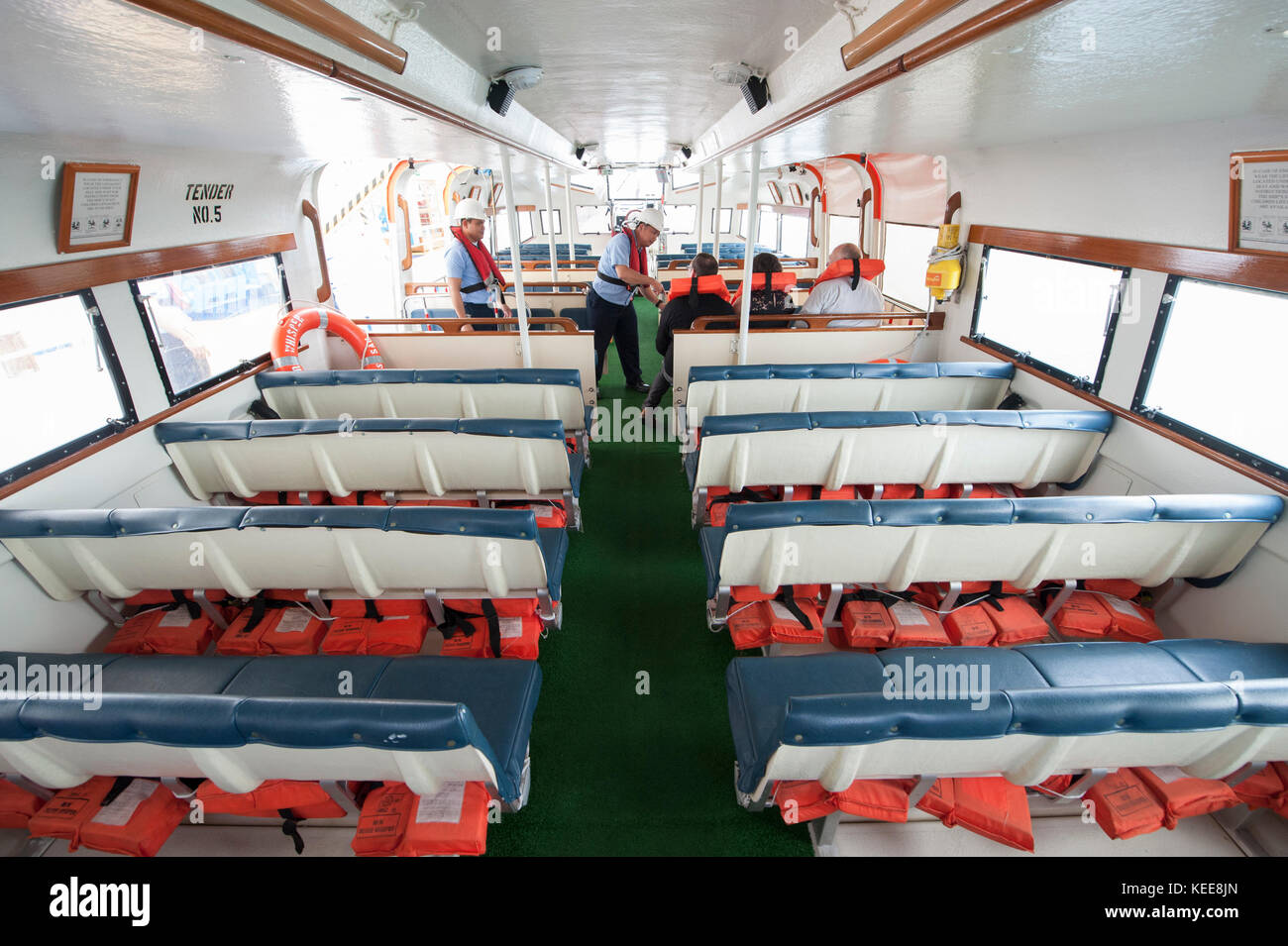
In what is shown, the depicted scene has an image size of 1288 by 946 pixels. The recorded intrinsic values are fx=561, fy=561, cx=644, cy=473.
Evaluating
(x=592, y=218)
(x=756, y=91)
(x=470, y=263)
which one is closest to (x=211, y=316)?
(x=470, y=263)

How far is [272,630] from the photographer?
3020 mm

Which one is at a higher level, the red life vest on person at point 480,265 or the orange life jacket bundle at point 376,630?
the red life vest on person at point 480,265

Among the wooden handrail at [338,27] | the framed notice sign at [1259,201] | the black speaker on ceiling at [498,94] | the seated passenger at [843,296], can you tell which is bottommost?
the seated passenger at [843,296]

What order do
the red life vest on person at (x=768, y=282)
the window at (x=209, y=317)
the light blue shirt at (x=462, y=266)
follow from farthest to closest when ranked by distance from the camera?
the red life vest on person at (x=768, y=282)
the light blue shirt at (x=462, y=266)
the window at (x=209, y=317)

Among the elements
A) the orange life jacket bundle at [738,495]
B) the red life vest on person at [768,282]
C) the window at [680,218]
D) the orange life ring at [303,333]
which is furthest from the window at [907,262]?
the window at [680,218]

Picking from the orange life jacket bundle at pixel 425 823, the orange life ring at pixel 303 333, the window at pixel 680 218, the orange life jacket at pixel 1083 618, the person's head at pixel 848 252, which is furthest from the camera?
the window at pixel 680 218

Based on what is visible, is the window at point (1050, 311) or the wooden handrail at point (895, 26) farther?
the window at point (1050, 311)

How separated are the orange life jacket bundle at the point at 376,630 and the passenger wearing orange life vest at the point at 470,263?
14.5 feet

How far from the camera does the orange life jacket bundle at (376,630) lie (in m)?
2.92

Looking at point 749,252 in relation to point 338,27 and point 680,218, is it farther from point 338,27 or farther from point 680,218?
point 680,218

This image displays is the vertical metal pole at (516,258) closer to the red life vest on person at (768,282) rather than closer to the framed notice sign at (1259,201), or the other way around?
the red life vest on person at (768,282)

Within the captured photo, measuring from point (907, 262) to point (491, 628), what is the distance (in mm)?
8774

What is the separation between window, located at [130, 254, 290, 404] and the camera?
4.24 m

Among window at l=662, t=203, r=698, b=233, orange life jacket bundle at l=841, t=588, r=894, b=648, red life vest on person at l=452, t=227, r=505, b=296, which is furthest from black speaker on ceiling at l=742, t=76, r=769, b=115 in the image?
window at l=662, t=203, r=698, b=233
